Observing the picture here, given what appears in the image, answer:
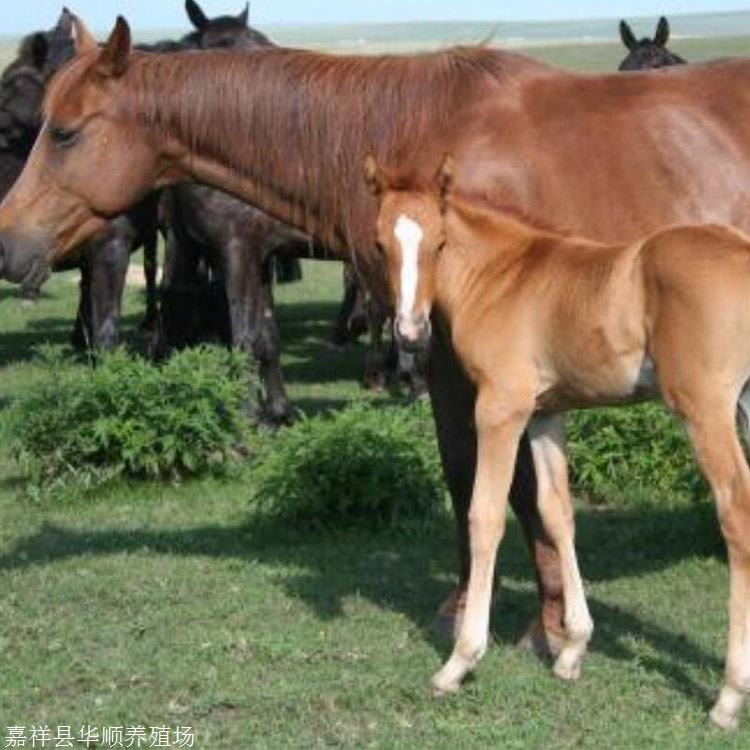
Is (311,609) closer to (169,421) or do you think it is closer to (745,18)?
(169,421)

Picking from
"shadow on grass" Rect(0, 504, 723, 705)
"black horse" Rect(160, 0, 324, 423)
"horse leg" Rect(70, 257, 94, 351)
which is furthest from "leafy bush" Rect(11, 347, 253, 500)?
"horse leg" Rect(70, 257, 94, 351)

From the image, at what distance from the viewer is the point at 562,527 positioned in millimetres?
5789

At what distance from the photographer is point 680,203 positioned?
6.15 meters

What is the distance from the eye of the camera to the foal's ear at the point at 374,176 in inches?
211

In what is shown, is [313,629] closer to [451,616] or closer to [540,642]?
[451,616]

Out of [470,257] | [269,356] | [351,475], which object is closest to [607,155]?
[470,257]

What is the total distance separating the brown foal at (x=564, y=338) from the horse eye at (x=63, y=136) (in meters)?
1.50

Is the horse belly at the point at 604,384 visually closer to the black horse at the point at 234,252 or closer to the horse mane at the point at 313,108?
the horse mane at the point at 313,108

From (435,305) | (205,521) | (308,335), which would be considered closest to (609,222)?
(435,305)

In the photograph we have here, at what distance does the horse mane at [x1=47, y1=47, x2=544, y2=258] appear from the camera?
6.17 m

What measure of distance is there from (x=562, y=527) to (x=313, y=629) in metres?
1.19

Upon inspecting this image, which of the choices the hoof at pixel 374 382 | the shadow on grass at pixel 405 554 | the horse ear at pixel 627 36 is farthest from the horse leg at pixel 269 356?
the horse ear at pixel 627 36

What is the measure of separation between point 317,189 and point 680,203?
52.6 inches

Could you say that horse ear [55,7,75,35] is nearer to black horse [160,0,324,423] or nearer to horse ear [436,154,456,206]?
black horse [160,0,324,423]
